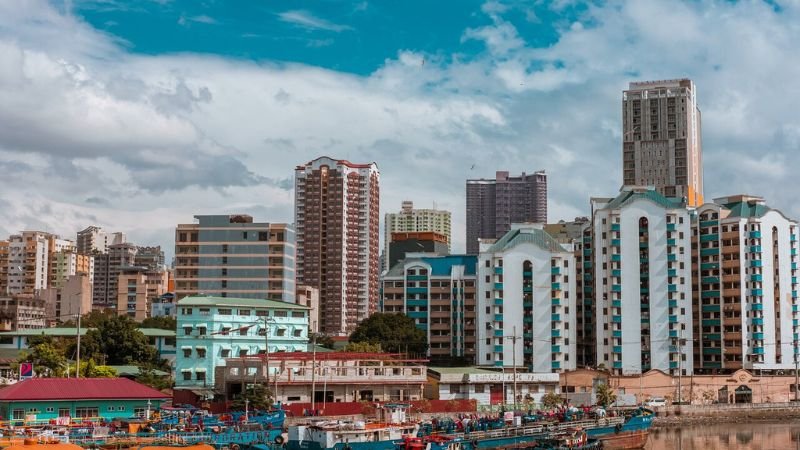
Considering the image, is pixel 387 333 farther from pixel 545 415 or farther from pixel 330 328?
pixel 330 328

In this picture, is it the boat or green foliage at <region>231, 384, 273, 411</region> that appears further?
green foliage at <region>231, 384, 273, 411</region>

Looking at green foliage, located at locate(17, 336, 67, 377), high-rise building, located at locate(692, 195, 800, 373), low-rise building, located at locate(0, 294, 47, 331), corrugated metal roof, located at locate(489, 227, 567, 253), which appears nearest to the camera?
green foliage, located at locate(17, 336, 67, 377)

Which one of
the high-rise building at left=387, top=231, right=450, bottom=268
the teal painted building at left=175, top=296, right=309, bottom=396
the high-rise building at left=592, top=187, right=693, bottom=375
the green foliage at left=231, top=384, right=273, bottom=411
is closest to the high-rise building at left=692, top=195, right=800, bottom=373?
the high-rise building at left=592, top=187, right=693, bottom=375

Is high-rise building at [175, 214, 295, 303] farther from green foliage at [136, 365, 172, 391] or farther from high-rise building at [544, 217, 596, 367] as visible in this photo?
green foliage at [136, 365, 172, 391]

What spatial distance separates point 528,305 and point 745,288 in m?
26.9

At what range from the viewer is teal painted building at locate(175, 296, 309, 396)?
96.4 m

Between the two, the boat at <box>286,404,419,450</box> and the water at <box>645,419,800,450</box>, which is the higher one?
the boat at <box>286,404,419,450</box>

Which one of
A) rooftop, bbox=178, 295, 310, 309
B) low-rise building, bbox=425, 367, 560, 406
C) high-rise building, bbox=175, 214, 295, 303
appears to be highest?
high-rise building, bbox=175, 214, 295, 303

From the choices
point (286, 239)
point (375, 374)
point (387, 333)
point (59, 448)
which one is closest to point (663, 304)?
point (387, 333)

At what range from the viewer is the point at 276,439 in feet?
205

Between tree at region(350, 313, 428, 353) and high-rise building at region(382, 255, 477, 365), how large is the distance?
22.9 ft

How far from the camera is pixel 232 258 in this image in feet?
468

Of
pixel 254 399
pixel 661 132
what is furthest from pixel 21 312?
pixel 661 132

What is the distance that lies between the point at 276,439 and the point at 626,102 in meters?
152
